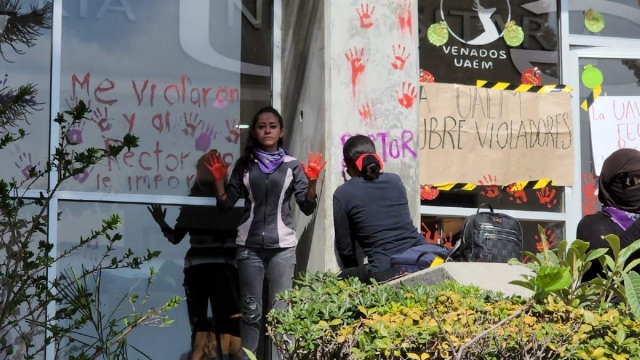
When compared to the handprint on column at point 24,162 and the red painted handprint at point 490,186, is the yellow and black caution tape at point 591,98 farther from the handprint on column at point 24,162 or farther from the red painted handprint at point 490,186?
the handprint on column at point 24,162

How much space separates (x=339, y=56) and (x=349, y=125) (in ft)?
1.58

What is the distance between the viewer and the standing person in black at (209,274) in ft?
23.4

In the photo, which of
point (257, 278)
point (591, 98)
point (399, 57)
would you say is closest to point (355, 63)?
point (399, 57)

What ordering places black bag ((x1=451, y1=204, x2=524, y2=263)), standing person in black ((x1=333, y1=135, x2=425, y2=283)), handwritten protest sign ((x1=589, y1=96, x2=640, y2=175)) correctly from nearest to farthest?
black bag ((x1=451, y1=204, x2=524, y2=263)) < standing person in black ((x1=333, y1=135, x2=425, y2=283)) < handwritten protest sign ((x1=589, y1=96, x2=640, y2=175))

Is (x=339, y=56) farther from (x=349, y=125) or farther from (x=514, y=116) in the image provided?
(x=514, y=116)

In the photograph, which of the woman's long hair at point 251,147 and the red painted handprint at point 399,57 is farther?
the red painted handprint at point 399,57

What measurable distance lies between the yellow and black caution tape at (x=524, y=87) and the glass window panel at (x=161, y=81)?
175cm

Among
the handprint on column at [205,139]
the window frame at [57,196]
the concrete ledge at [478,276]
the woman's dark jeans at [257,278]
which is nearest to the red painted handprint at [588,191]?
the woman's dark jeans at [257,278]

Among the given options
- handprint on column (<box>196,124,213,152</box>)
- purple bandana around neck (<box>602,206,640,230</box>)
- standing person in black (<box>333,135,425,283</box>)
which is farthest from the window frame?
purple bandana around neck (<box>602,206,640,230</box>)

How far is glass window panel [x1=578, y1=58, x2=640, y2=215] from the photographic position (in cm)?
829

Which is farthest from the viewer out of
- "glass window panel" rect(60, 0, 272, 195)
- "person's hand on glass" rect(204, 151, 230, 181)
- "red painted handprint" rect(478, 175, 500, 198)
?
"red painted handprint" rect(478, 175, 500, 198)

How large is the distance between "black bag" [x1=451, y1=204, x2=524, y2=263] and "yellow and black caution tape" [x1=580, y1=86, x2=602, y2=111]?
2.61 m

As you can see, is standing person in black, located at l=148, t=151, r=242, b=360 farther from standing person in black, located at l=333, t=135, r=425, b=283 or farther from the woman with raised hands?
standing person in black, located at l=333, t=135, r=425, b=283

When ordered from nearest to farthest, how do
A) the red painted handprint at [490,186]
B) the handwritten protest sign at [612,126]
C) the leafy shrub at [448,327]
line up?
the leafy shrub at [448,327], the red painted handprint at [490,186], the handwritten protest sign at [612,126]
